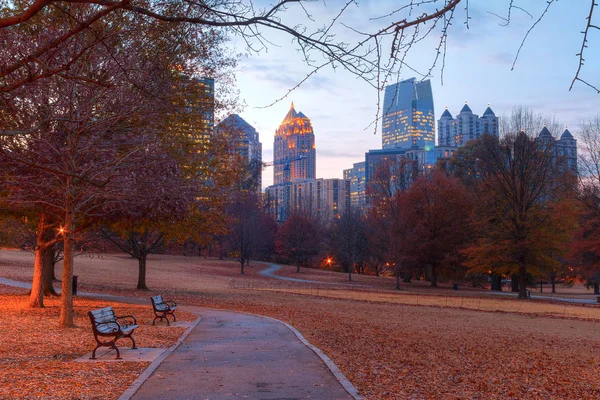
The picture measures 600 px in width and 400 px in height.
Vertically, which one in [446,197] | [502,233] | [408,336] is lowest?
[408,336]

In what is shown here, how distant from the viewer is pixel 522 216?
37938 mm

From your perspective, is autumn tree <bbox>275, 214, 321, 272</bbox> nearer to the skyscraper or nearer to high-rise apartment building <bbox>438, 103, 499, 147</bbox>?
the skyscraper

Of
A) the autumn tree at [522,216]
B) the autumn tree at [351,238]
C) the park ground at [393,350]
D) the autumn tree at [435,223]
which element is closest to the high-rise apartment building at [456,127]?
the autumn tree at [351,238]

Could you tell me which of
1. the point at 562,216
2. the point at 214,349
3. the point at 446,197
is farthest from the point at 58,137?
the point at 446,197

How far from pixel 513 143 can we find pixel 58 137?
32.3 metres

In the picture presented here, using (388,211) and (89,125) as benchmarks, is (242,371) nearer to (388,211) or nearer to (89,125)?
(89,125)

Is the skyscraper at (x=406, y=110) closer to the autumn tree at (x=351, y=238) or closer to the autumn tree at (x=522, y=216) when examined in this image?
the autumn tree at (x=522, y=216)

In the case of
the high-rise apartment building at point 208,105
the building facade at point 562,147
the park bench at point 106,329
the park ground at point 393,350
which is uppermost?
the building facade at point 562,147

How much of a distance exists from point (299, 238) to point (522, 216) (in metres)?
32.2

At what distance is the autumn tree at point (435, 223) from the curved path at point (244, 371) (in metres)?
34.5

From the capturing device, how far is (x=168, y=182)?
14.3m

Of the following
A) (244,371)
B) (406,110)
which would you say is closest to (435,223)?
(244,371)

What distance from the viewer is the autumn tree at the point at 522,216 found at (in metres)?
37.8

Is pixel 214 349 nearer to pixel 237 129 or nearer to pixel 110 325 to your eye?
pixel 110 325
